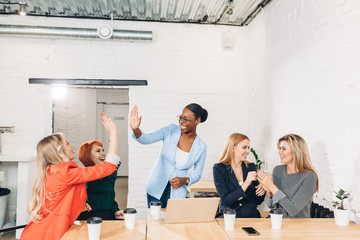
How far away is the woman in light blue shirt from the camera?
10.3 ft

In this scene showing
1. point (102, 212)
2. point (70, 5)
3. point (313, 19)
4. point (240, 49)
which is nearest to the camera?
point (102, 212)

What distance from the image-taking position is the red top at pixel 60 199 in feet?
6.64

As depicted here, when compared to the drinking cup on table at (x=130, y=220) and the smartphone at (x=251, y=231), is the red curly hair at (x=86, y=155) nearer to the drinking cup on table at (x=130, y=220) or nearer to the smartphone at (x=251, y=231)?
the drinking cup on table at (x=130, y=220)

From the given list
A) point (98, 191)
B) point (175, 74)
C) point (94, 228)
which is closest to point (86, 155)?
point (98, 191)

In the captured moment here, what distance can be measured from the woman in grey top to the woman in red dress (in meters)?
1.27

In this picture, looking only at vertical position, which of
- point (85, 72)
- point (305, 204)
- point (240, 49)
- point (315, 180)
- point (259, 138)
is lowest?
point (305, 204)

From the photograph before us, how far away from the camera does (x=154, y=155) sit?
191 inches

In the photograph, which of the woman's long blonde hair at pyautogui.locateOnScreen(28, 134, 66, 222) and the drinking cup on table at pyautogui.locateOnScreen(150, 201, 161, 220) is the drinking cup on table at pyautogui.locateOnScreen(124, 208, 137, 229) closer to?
the drinking cup on table at pyautogui.locateOnScreen(150, 201, 161, 220)

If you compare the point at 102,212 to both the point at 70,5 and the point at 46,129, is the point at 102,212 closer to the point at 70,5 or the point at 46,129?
the point at 46,129

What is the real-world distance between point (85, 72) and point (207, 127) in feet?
6.83

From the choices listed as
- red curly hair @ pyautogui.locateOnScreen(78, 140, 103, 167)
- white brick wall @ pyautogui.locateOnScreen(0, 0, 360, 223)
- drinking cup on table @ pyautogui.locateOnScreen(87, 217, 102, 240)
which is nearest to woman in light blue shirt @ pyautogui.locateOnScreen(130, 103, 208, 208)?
red curly hair @ pyautogui.locateOnScreen(78, 140, 103, 167)

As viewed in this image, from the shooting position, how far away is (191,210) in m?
2.12

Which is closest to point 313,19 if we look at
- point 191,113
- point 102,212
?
point 191,113

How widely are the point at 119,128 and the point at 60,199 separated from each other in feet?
22.2
